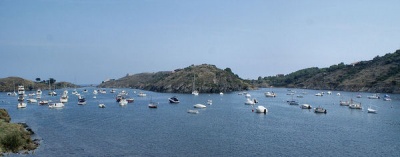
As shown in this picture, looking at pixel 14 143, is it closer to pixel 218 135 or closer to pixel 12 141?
pixel 12 141

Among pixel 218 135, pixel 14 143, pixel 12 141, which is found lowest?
pixel 218 135

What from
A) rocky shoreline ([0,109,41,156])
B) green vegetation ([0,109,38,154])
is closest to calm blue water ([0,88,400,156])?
rocky shoreline ([0,109,41,156])

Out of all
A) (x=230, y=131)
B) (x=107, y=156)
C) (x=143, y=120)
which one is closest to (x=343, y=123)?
(x=230, y=131)

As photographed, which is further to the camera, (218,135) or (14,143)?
(218,135)

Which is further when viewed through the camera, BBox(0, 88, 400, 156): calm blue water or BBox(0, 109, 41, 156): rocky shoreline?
BBox(0, 88, 400, 156): calm blue water

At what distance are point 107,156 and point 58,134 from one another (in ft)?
77.7

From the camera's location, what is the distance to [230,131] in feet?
242

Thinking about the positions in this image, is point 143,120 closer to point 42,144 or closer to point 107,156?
point 42,144

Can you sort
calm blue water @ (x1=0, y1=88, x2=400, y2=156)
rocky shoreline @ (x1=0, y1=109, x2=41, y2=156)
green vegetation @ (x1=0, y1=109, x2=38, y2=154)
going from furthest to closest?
calm blue water @ (x1=0, y1=88, x2=400, y2=156), green vegetation @ (x1=0, y1=109, x2=38, y2=154), rocky shoreline @ (x1=0, y1=109, x2=41, y2=156)

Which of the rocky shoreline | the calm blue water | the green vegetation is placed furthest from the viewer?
the calm blue water

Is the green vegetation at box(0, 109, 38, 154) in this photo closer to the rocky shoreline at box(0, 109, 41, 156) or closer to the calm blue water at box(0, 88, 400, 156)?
the rocky shoreline at box(0, 109, 41, 156)

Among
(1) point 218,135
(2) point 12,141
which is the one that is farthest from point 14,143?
(1) point 218,135

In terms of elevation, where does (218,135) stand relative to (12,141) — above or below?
below

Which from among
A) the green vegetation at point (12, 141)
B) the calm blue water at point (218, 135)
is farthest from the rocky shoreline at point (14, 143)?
the calm blue water at point (218, 135)
